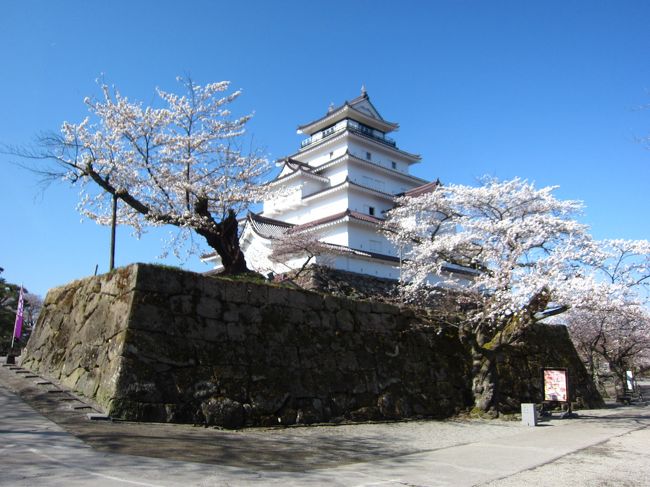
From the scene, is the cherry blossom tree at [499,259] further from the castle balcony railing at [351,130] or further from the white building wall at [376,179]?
the castle balcony railing at [351,130]

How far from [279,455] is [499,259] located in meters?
8.69

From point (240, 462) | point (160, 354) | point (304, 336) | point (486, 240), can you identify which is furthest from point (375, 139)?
point (240, 462)

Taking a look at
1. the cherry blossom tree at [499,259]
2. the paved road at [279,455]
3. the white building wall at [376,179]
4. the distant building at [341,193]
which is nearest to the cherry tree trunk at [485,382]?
the cherry blossom tree at [499,259]

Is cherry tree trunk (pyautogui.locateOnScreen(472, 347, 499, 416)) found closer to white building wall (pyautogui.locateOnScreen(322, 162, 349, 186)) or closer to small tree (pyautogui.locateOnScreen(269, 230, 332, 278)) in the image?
small tree (pyautogui.locateOnScreen(269, 230, 332, 278))

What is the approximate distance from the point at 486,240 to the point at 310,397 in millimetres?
6901

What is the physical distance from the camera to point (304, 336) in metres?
9.41

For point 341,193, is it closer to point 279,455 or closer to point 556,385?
point 556,385

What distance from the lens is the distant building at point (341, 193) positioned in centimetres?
2459

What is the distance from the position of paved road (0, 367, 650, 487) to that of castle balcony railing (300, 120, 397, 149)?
86.3ft

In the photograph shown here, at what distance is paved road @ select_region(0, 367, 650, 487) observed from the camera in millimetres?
4152

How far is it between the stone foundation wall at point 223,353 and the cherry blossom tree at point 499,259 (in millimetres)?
1829

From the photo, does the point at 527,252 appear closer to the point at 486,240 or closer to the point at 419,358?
the point at 486,240

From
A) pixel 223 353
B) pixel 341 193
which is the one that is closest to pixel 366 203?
pixel 341 193

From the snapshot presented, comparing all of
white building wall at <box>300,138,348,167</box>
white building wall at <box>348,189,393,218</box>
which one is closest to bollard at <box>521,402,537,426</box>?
white building wall at <box>348,189,393,218</box>
